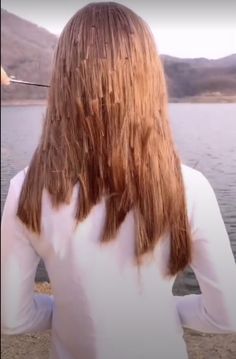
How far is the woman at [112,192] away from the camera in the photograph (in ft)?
1.82

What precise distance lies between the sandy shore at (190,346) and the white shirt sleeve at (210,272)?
3.50 ft

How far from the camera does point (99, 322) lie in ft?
1.98

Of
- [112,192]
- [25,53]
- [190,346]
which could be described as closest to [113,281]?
[112,192]

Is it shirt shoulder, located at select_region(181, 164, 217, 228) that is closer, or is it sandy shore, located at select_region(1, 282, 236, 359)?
shirt shoulder, located at select_region(181, 164, 217, 228)

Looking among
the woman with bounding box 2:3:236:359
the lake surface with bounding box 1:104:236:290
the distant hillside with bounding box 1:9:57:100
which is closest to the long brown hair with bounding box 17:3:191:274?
the woman with bounding box 2:3:236:359

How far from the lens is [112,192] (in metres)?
0.56

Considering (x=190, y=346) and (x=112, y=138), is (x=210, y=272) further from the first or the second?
(x=190, y=346)

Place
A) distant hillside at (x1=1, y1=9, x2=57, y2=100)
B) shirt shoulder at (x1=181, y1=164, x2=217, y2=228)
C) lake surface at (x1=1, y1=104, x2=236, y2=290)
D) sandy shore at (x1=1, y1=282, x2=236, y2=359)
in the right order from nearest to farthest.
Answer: shirt shoulder at (x1=181, y1=164, x2=217, y2=228), lake surface at (x1=1, y1=104, x2=236, y2=290), distant hillside at (x1=1, y1=9, x2=57, y2=100), sandy shore at (x1=1, y1=282, x2=236, y2=359)

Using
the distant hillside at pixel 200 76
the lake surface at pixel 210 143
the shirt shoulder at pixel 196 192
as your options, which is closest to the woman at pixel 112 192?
the shirt shoulder at pixel 196 192

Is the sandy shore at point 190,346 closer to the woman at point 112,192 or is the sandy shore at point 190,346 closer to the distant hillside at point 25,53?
the distant hillside at point 25,53

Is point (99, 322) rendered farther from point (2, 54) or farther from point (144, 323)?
point (2, 54)

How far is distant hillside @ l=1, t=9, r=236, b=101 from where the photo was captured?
111cm

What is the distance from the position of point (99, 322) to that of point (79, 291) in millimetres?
50

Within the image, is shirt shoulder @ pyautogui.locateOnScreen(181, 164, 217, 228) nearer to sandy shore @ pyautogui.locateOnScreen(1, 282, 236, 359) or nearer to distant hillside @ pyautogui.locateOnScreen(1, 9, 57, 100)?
distant hillside @ pyautogui.locateOnScreen(1, 9, 57, 100)
